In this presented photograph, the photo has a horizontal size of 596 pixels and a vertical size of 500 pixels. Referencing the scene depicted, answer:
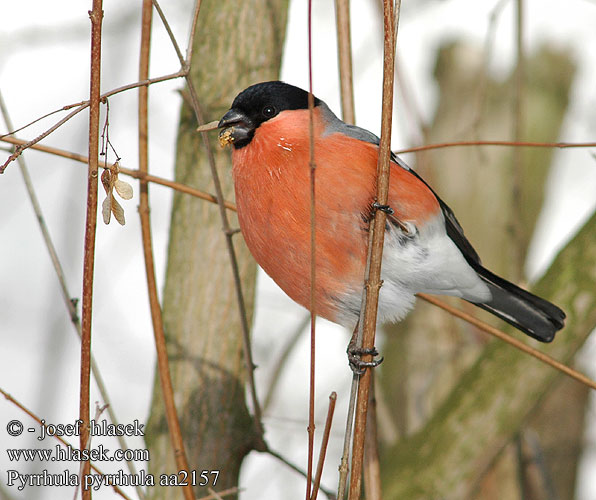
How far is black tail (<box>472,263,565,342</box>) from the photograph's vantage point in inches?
92.3

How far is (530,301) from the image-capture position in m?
2.40

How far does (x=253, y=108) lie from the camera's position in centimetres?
200

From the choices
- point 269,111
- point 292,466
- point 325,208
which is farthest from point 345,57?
point 292,466

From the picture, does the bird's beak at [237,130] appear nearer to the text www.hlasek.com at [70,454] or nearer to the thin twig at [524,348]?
the thin twig at [524,348]

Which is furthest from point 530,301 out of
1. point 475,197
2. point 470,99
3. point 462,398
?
point 470,99

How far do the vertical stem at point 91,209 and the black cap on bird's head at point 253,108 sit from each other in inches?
30.4

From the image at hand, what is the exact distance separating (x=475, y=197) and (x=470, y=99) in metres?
0.73

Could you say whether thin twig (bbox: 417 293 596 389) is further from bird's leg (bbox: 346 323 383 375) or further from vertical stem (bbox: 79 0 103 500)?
vertical stem (bbox: 79 0 103 500)

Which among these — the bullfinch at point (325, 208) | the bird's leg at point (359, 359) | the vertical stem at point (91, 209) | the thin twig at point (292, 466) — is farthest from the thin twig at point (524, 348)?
the vertical stem at point (91, 209)

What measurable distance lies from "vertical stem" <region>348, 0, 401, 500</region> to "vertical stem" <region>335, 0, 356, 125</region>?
490 millimetres

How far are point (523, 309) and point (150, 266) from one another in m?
1.34

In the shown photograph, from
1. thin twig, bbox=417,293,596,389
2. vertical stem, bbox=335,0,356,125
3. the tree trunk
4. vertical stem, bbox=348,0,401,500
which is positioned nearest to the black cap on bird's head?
vertical stem, bbox=335,0,356,125

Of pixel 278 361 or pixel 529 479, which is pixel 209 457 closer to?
pixel 278 361

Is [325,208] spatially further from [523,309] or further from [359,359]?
[523,309]
